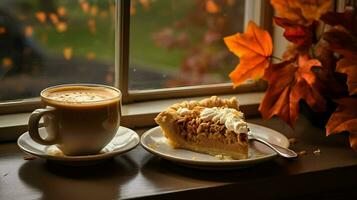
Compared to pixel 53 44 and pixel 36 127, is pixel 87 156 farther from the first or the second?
pixel 53 44

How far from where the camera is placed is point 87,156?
1074 millimetres

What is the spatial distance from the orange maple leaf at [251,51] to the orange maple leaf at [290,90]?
0.03 meters

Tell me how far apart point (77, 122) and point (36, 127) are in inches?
2.8

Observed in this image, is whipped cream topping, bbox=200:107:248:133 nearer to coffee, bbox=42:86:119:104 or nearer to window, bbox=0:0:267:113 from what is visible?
coffee, bbox=42:86:119:104

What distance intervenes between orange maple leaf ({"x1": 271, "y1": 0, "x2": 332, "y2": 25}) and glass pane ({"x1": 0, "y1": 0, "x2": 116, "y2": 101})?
371 mm

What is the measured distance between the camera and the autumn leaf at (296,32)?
1263mm

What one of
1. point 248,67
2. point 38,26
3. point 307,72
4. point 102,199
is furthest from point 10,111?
point 307,72

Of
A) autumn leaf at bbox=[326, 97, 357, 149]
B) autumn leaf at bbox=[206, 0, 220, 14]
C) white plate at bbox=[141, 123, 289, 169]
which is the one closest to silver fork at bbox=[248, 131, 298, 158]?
white plate at bbox=[141, 123, 289, 169]

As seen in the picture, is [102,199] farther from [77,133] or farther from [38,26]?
[38,26]

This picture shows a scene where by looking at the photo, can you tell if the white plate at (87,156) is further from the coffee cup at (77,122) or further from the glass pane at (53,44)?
the glass pane at (53,44)

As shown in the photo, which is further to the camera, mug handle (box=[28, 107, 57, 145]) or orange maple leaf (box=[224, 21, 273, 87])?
orange maple leaf (box=[224, 21, 273, 87])

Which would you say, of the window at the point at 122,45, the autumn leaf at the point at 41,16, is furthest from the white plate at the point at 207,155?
the autumn leaf at the point at 41,16

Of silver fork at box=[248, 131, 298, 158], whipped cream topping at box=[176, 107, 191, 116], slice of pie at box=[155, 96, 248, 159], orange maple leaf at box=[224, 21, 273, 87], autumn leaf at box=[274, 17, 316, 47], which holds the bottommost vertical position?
silver fork at box=[248, 131, 298, 158]

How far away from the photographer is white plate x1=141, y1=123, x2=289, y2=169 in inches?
42.5
